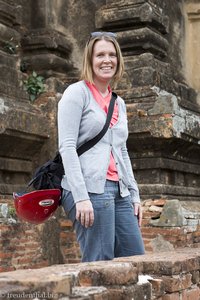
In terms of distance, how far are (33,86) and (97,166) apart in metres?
2.75

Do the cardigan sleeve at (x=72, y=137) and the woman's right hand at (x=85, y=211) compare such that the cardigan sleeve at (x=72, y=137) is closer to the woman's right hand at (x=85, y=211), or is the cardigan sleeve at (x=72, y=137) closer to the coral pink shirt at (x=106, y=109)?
the woman's right hand at (x=85, y=211)

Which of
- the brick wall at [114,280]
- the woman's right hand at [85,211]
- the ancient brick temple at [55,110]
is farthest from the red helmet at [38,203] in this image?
the ancient brick temple at [55,110]

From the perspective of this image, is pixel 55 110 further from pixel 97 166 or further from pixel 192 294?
pixel 192 294

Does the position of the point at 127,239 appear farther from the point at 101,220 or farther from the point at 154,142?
the point at 154,142

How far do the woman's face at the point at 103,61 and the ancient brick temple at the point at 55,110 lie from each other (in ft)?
5.64

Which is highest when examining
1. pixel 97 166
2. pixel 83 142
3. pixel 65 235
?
pixel 83 142

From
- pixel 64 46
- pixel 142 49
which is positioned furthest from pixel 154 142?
pixel 64 46

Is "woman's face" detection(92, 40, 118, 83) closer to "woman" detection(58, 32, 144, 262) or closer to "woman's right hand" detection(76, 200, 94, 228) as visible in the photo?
"woman" detection(58, 32, 144, 262)

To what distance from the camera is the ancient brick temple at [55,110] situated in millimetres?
5426

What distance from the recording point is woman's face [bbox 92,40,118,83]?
142 inches

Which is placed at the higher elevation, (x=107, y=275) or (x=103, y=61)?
(x=103, y=61)

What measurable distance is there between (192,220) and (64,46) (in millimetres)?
2168

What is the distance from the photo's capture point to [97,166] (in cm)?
342

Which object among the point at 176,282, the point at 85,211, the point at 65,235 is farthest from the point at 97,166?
the point at 65,235
